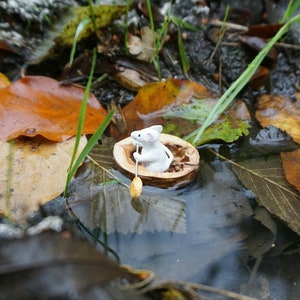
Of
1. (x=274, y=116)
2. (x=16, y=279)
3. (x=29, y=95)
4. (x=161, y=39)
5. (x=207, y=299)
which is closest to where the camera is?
(x=16, y=279)

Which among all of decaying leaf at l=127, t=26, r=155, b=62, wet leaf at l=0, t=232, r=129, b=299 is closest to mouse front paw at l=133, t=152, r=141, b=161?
wet leaf at l=0, t=232, r=129, b=299

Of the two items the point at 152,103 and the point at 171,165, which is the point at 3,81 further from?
the point at 171,165

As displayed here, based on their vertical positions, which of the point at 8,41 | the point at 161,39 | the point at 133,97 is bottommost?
the point at 133,97

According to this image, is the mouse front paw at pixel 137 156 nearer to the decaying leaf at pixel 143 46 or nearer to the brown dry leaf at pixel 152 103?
the brown dry leaf at pixel 152 103

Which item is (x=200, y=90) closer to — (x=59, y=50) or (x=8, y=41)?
(x=59, y=50)

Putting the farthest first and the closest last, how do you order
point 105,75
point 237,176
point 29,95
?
point 105,75 < point 29,95 < point 237,176

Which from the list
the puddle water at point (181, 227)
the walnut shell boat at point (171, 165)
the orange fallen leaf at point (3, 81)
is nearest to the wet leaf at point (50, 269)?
the puddle water at point (181, 227)

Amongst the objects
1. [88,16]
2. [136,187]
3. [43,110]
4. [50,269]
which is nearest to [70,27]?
[88,16]

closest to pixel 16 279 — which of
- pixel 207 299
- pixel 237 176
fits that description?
pixel 207 299
